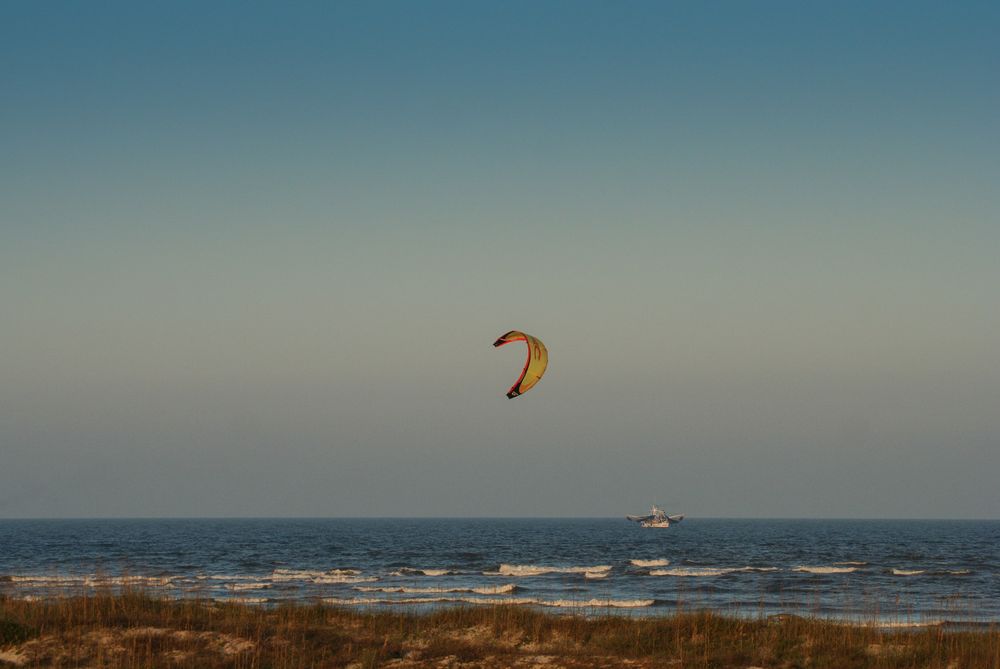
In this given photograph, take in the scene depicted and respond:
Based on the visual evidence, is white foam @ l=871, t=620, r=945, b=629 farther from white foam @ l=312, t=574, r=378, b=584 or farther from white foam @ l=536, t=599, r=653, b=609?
white foam @ l=312, t=574, r=378, b=584

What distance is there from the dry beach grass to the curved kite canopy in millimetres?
5644

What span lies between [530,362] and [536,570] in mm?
38170

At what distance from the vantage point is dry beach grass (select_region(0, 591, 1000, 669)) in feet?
61.5

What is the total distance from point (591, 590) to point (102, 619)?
89.4 ft

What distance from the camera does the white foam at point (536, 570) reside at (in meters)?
56.2

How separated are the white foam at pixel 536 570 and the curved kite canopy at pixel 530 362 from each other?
112 ft

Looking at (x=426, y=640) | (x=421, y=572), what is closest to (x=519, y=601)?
(x=426, y=640)

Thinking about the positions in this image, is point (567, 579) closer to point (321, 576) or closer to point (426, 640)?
point (321, 576)

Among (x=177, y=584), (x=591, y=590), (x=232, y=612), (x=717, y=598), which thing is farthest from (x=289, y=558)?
(x=232, y=612)

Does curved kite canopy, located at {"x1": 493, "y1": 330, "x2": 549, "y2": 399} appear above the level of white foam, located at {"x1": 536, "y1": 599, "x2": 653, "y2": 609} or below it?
above

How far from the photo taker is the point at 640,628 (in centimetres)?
2234

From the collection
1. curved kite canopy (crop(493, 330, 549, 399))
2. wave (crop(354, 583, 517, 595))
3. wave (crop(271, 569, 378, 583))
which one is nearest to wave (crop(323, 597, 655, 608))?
wave (crop(354, 583, 517, 595))

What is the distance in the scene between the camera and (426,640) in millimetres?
21250

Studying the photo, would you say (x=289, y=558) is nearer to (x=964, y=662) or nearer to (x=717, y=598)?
(x=717, y=598)
